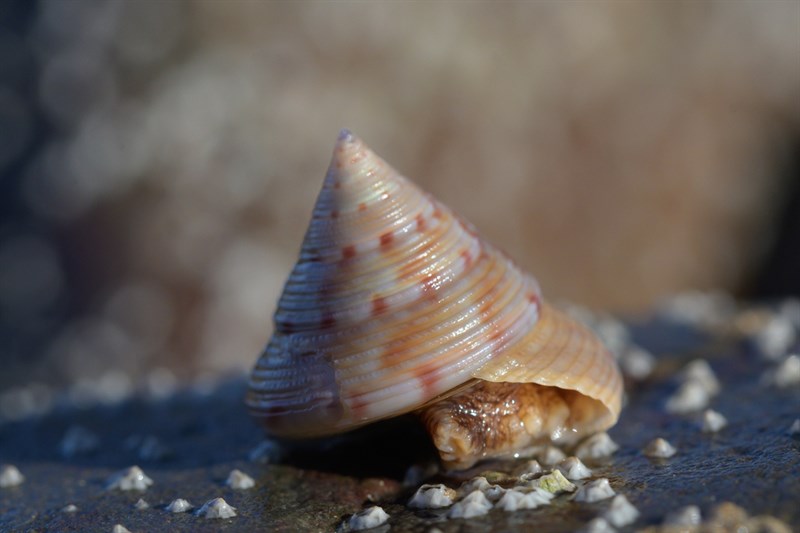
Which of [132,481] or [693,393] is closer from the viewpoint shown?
[132,481]

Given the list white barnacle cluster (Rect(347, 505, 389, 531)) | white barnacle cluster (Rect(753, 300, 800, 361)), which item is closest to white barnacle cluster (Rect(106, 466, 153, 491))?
white barnacle cluster (Rect(347, 505, 389, 531))

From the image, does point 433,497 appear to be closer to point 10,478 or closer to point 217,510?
point 217,510

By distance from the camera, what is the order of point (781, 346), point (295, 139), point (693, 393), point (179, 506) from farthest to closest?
point (295, 139) → point (781, 346) → point (693, 393) → point (179, 506)

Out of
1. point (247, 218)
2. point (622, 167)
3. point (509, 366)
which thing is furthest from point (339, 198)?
point (622, 167)

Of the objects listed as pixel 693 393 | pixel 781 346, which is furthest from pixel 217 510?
pixel 781 346

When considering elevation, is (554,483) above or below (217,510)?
above

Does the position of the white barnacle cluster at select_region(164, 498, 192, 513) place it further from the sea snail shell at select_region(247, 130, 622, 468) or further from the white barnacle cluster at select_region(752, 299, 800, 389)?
the white barnacle cluster at select_region(752, 299, 800, 389)

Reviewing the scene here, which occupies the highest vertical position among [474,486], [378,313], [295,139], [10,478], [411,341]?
[295,139]

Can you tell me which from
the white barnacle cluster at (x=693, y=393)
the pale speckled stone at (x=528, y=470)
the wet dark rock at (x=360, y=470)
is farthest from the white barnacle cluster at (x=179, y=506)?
the white barnacle cluster at (x=693, y=393)

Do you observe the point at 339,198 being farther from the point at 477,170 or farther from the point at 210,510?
the point at 477,170
